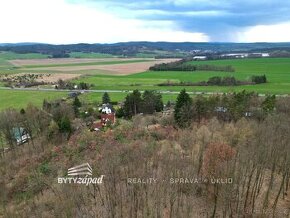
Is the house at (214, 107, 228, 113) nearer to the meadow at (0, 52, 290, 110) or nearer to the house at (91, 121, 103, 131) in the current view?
the house at (91, 121, 103, 131)

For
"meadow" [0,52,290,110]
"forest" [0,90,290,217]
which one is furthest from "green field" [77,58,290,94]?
"forest" [0,90,290,217]

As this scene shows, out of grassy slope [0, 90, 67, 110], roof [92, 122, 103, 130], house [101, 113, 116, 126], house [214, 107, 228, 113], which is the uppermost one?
house [214, 107, 228, 113]

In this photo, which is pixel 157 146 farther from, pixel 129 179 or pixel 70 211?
pixel 70 211

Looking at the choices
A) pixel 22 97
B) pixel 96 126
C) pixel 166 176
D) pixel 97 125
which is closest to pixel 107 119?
pixel 97 125

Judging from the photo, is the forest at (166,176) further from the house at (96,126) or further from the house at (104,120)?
the house at (104,120)

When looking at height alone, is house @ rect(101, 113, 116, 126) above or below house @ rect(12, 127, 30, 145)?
above

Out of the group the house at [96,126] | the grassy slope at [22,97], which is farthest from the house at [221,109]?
the grassy slope at [22,97]

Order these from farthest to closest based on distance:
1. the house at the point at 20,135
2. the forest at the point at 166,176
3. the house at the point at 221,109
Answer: the house at the point at 20,135 → the house at the point at 221,109 → the forest at the point at 166,176

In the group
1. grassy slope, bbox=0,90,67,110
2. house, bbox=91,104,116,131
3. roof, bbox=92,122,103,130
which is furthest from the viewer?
grassy slope, bbox=0,90,67,110

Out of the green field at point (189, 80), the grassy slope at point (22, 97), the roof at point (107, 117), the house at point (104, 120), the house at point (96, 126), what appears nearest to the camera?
the house at point (96, 126)
